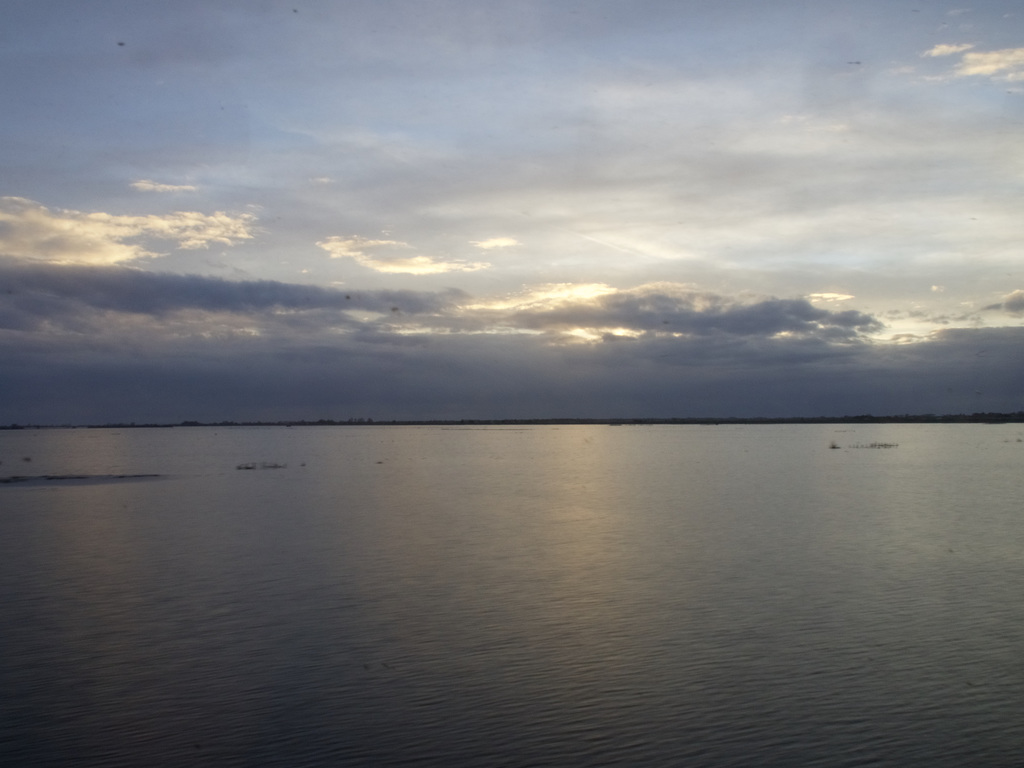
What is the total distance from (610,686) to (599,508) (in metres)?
22.4

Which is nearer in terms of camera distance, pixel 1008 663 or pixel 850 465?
pixel 1008 663

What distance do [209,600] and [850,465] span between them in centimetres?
4808

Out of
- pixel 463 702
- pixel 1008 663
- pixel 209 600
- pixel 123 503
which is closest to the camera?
pixel 463 702

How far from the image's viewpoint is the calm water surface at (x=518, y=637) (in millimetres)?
9750

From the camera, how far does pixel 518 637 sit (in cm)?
1430

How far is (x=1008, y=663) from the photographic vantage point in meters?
12.4

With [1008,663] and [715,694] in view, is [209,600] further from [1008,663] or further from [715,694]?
[1008,663]

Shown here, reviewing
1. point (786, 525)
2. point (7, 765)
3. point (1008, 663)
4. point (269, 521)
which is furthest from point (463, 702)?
point (269, 521)

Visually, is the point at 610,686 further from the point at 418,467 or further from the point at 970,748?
the point at 418,467

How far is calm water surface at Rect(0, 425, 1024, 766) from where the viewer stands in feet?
32.0

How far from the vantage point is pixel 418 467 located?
62.1m

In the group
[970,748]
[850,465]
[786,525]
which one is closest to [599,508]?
[786,525]

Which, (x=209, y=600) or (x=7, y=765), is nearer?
(x=7, y=765)

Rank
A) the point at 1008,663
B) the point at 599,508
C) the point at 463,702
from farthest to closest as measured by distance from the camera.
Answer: the point at 599,508
the point at 1008,663
the point at 463,702
